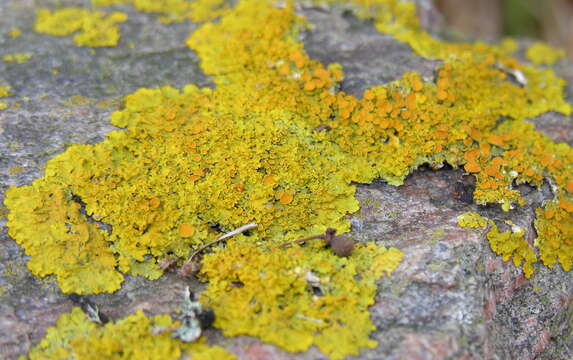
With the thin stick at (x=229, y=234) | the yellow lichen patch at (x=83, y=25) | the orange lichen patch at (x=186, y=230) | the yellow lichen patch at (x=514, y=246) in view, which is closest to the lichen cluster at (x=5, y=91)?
the yellow lichen patch at (x=83, y=25)

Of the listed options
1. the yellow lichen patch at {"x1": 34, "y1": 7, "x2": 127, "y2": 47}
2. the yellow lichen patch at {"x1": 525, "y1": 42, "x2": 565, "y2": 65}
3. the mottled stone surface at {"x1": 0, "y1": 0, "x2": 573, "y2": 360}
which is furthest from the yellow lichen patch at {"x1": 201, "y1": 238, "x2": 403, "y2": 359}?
the yellow lichen patch at {"x1": 525, "y1": 42, "x2": 565, "y2": 65}

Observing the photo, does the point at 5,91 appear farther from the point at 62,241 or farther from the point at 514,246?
the point at 514,246

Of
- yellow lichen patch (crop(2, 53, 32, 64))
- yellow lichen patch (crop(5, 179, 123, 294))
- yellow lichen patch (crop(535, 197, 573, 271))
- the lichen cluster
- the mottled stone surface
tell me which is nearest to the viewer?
the mottled stone surface

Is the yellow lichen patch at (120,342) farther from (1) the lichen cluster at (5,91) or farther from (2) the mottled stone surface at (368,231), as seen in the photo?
(1) the lichen cluster at (5,91)

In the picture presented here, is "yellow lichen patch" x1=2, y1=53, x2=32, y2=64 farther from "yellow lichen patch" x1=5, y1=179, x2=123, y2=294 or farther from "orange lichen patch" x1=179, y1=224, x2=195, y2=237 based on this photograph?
"orange lichen patch" x1=179, y1=224, x2=195, y2=237

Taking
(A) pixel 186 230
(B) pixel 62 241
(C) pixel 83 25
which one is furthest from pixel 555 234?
(C) pixel 83 25

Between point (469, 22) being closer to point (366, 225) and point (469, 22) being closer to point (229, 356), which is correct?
point (366, 225)

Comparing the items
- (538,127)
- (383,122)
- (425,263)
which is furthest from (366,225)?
(538,127)
